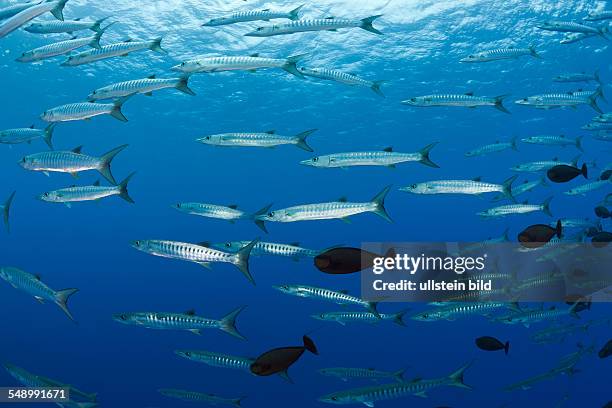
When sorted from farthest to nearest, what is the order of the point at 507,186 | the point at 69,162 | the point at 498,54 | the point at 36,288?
the point at 498,54
the point at 507,186
the point at 69,162
the point at 36,288

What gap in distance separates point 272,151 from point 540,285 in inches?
1361

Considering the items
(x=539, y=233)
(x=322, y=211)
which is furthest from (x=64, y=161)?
(x=539, y=233)

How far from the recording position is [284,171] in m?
46.7

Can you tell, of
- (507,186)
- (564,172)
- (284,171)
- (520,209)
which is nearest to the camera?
(564,172)

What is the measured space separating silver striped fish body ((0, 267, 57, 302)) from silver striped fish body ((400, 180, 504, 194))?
575 cm

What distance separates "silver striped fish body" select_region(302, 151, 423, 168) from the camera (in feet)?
26.2

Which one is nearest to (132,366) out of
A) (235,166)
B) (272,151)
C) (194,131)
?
(194,131)

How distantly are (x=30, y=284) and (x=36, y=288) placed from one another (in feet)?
0.43

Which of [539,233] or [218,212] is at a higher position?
[539,233]

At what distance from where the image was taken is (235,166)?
46594 millimetres

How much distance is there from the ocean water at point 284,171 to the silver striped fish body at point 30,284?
5.53 m

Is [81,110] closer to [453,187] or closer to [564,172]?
[453,187]

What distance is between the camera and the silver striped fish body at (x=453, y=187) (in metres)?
8.52

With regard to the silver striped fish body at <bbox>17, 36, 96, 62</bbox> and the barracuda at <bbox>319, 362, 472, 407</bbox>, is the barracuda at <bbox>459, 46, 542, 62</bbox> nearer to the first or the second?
the barracuda at <bbox>319, 362, 472, 407</bbox>
